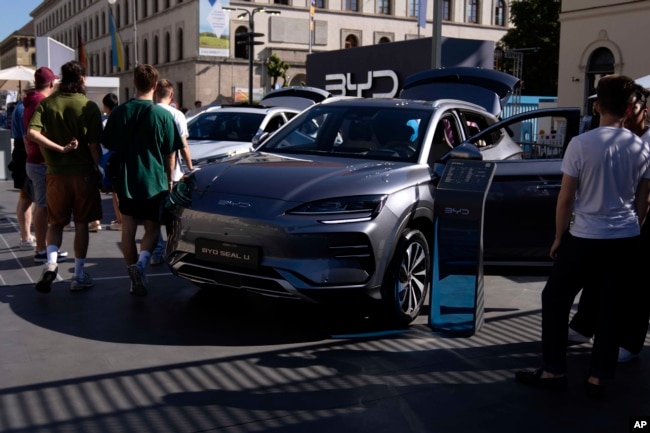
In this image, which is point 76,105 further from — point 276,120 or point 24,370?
point 276,120

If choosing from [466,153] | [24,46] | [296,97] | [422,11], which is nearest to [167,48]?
[422,11]

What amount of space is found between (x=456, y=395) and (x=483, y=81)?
6.91m

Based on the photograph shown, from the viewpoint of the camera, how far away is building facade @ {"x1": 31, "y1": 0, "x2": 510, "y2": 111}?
60.8 m

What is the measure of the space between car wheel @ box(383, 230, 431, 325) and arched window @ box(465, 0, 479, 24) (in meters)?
70.0

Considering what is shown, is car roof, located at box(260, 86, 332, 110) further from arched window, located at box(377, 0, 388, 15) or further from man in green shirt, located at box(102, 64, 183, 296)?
arched window, located at box(377, 0, 388, 15)

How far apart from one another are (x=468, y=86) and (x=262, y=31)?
53.2 m

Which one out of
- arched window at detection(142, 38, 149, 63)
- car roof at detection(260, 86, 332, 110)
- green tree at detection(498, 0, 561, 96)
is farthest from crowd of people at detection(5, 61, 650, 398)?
arched window at detection(142, 38, 149, 63)

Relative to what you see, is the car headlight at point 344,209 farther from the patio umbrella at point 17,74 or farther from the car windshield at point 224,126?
the patio umbrella at point 17,74

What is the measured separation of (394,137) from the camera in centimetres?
675

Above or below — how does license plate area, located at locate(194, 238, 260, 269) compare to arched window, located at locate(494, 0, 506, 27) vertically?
below

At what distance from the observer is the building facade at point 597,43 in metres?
29.3

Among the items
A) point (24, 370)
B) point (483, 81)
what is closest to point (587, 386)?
point (24, 370)

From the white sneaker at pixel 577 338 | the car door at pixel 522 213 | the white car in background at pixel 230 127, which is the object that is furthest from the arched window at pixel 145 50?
the white sneaker at pixel 577 338

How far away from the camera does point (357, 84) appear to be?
2208 cm
